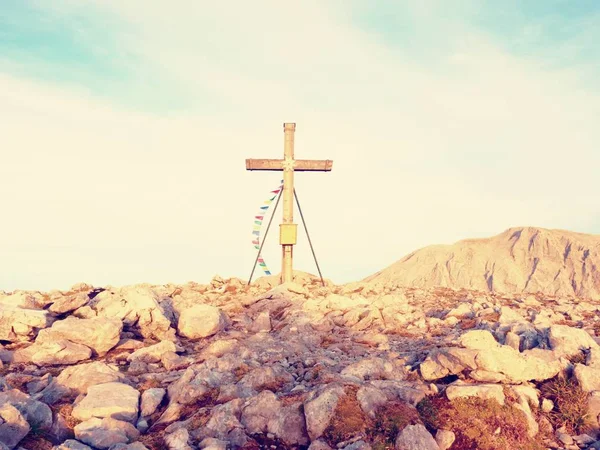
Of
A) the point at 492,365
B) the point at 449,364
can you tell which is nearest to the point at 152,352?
the point at 449,364

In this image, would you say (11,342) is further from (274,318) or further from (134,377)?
(274,318)

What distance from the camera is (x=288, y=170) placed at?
23.6 metres

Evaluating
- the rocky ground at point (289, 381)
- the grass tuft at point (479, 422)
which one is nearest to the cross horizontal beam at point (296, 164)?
the rocky ground at point (289, 381)

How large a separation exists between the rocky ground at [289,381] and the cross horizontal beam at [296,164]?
980 cm

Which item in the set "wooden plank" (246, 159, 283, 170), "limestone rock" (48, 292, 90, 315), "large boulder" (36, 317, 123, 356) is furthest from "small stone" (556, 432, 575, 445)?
"wooden plank" (246, 159, 283, 170)

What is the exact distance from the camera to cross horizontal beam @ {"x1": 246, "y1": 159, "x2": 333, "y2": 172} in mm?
23688

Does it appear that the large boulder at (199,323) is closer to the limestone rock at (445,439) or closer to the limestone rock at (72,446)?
the limestone rock at (72,446)

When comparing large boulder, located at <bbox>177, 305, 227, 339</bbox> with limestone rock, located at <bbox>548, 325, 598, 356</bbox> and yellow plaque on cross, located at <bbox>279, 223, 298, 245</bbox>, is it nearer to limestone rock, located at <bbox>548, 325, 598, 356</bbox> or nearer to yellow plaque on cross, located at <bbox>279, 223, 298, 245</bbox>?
yellow plaque on cross, located at <bbox>279, 223, 298, 245</bbox>

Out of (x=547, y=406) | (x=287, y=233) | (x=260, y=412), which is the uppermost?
(x=287, y=233)

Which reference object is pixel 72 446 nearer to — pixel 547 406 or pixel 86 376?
pixel 86 376

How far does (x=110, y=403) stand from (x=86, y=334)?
4.55 metres

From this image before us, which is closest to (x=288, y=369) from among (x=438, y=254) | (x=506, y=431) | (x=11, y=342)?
(x=506, y=431)

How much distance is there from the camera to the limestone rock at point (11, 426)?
8016 mm

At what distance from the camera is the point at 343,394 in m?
8.47
